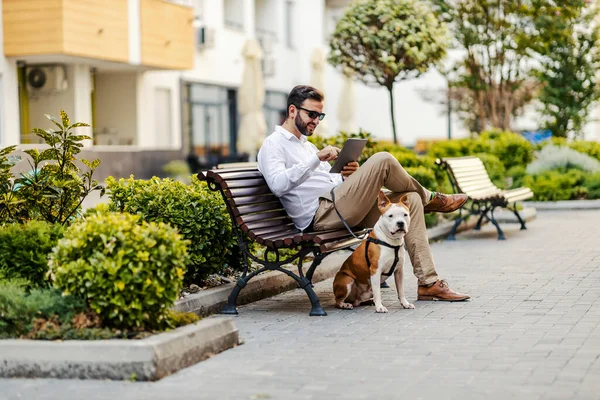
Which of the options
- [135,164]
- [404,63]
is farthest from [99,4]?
[404,63]

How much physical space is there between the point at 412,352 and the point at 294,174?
6.92 feet

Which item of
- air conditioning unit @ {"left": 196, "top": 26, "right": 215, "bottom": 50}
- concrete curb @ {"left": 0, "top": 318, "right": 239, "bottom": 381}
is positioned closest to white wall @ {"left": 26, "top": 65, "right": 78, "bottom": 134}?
air conditioning unit @ {"left": 196, "top": 26, "right": 215, "bottom": 50}

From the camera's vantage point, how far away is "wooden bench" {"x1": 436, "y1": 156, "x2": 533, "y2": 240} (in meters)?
13.3

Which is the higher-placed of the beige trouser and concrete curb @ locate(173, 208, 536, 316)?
the beige trouser

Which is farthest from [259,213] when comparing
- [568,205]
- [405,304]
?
[568,205]

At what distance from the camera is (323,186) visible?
8.33 m

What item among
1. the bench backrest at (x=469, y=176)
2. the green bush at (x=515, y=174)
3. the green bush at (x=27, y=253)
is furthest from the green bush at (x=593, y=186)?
the green bush at (x=27, y=253)

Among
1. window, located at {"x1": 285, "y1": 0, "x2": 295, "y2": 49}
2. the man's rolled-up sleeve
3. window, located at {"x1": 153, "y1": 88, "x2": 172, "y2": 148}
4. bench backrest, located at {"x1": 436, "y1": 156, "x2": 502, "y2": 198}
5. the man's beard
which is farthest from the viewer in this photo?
window, located at {"x1": 285, "y1": 0, "x2": 295, "y2": 49}

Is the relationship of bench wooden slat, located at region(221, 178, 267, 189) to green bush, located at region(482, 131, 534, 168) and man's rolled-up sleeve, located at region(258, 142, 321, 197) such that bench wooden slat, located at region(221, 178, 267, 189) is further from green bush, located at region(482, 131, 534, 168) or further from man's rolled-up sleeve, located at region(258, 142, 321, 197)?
green bush, located at region(482, 131, 534, 168)

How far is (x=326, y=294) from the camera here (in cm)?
872

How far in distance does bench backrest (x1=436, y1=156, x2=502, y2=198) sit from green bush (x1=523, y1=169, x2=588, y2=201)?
4.61m

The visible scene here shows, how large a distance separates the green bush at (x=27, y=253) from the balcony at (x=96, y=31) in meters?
19.3

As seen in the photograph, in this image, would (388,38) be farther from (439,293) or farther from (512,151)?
(439,293)

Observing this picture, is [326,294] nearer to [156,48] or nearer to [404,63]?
[404,63]
